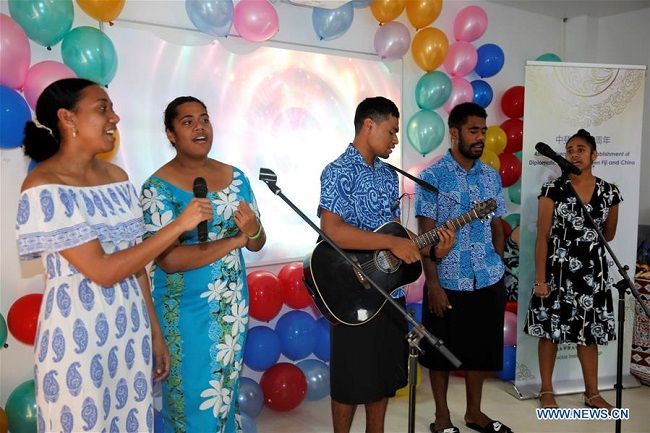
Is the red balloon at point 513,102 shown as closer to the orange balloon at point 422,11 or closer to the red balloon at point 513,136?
the red balloon at point 513,136

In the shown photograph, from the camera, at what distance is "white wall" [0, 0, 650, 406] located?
2869 millimetres

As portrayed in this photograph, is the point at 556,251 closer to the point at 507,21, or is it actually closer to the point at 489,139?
the point at 489,139

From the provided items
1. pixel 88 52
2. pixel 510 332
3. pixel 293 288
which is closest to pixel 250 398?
pixel 293 288

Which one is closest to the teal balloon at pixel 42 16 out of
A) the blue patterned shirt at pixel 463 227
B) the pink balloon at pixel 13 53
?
the pink balloon at pixel 13 53

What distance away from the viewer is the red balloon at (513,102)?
15.2ft

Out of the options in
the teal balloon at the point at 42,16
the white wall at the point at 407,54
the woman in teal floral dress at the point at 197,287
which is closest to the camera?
the woman in teal floral dress at the point at 197,287

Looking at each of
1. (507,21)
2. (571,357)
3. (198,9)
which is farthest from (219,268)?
(507,21)

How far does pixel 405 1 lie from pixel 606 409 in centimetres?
286

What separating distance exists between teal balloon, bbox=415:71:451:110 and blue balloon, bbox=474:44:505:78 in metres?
0.47

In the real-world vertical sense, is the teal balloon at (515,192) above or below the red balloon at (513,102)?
below

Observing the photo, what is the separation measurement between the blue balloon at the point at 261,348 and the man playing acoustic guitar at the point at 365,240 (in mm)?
971

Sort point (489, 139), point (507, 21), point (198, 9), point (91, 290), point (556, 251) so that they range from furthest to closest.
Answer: point (507, 21) → point (489, 139) → point (556, 251) → point (198, 9) → point (91, 290)

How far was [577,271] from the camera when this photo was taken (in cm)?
346

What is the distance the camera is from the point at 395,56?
402 cm
